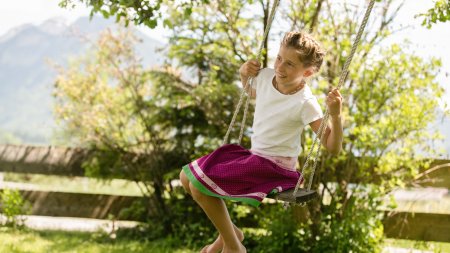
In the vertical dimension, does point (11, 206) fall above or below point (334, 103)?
below

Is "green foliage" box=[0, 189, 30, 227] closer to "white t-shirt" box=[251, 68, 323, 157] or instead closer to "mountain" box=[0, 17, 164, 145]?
"white t-shirt" box=[251, 68, 323, 157]

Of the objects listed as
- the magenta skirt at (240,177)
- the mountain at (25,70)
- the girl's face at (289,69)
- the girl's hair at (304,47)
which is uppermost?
the girl's hair at (304,47)

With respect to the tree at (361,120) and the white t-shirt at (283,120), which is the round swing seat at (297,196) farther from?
the tree at (361,120)

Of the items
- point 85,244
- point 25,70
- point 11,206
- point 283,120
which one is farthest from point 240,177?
point 25,70

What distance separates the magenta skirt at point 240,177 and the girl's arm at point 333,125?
26 centimetres

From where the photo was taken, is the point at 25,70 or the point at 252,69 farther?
the point at 25,70

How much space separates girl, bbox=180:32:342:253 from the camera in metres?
2.82

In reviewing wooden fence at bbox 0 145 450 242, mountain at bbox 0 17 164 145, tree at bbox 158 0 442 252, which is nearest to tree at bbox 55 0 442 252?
tree at bbox 158 0 442 252

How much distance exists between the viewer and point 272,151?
2.93 metres

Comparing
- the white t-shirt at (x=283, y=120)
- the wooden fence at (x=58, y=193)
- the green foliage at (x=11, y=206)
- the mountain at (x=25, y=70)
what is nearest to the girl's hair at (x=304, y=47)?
the white t-shirt at (x=283, y=120)

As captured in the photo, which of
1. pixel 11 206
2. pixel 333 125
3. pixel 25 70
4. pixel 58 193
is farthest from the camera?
pixel 25 70

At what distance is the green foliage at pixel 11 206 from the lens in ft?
20.6

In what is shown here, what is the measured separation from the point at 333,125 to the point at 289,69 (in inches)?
13.6

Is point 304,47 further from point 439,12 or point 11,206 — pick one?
point 11,206
